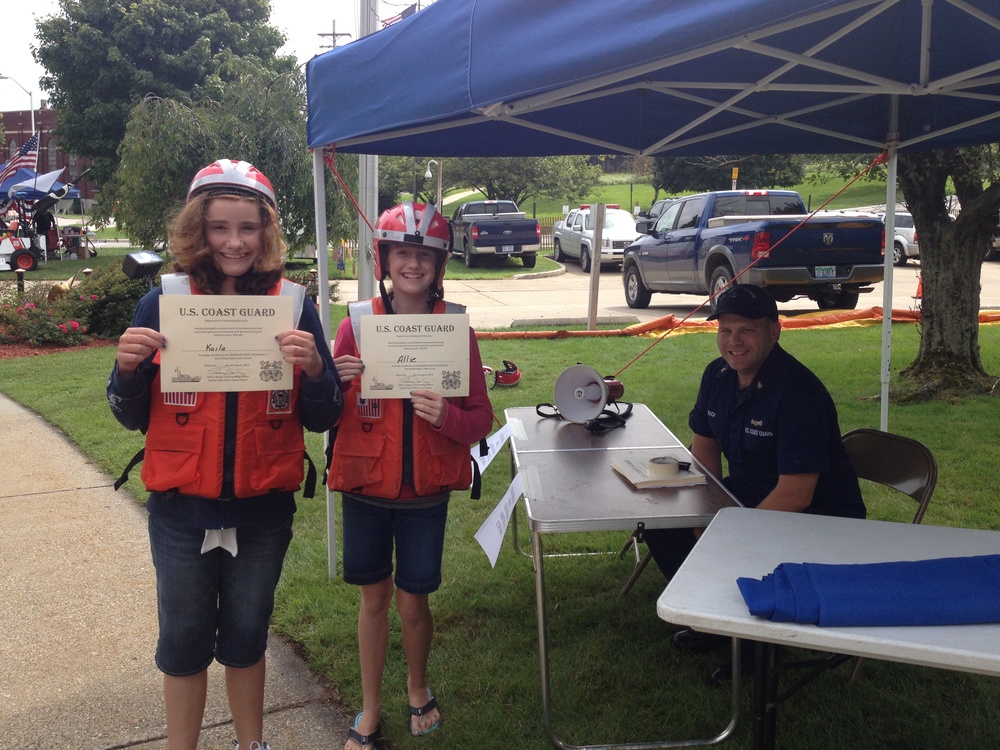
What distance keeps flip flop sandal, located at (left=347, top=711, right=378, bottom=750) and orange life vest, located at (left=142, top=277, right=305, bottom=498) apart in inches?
40.4

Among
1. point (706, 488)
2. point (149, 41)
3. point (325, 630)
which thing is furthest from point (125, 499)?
point (149, 41)

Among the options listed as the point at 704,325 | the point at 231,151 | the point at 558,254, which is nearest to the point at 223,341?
the point at 704,325

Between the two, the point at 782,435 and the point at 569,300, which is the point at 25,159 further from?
the point at 782,435

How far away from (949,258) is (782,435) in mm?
5359

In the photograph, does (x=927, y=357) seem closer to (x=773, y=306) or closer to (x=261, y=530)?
(x=773, y=306)

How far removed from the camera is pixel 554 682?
3354 mm

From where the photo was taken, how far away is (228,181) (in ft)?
7.66

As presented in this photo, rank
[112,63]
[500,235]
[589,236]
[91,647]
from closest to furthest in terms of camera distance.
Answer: [91,647] < [589,236] < [500,235] < [112,63]

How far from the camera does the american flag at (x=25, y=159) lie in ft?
80.8

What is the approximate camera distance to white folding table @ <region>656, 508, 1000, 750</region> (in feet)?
5.93

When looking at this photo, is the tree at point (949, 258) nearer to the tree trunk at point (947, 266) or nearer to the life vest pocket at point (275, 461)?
the tree trunk at point (947, 266)

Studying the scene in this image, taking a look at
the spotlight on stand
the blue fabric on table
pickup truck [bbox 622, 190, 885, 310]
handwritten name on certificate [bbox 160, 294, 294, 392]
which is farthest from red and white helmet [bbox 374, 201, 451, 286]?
pickup truck [bbox 622, 190, 885, 310]

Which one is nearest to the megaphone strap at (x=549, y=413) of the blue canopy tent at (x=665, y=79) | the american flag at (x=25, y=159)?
the blue canopy tent at (x=665, y=79)

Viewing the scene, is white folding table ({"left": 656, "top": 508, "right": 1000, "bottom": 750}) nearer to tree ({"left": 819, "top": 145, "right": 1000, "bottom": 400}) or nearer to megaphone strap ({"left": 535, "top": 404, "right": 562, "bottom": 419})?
megaphone strap ({"left": 535, "top": 404, "right": 562, "bottom": 419})
